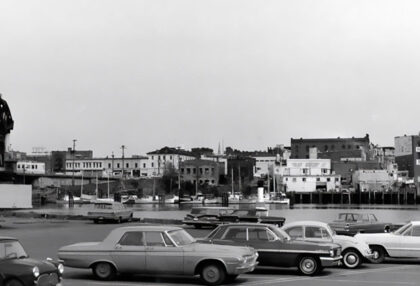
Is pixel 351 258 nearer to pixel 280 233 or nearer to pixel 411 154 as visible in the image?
pixel 280 233

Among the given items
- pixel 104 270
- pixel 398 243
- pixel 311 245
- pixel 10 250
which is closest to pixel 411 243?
pixel 398 243

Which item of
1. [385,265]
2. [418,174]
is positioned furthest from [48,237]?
[418,174]

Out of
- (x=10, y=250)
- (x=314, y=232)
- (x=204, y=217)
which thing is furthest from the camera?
(x=204, y=217)

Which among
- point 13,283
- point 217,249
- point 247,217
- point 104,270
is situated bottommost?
point 104,270

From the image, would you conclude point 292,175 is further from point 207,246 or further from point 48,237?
point 207,246

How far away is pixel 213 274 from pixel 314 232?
204 inches

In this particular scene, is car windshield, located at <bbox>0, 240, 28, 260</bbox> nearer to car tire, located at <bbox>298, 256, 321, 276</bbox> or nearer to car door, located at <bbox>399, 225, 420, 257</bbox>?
car tire, located at <bbox>298, 256, 321, 276</bbox>

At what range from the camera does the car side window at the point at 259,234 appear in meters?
19.9

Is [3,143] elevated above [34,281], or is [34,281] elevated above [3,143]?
[3,143]

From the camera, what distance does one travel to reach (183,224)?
49.3m

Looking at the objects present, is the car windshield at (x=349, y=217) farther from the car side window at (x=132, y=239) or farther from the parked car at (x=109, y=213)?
the parked car at (x=109, y=213)

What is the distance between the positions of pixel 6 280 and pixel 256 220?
33.2 metres

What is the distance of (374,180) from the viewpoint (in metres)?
185

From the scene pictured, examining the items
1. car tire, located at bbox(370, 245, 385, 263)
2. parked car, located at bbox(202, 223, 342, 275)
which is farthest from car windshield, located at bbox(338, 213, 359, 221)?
parked car, located at bbox(202, 223, 342, 275)
